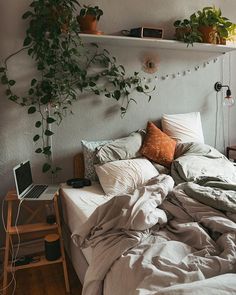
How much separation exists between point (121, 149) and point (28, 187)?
0.81 m

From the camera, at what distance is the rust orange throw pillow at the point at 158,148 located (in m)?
2.51

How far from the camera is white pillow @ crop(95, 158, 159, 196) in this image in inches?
88.1

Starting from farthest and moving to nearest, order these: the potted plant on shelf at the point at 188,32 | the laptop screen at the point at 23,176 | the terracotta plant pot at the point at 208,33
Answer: the terracotta plant pot at the point at 208,33 → the potted plant on shelf at the point at 188,32 → the laptop screen at the point at 23,176

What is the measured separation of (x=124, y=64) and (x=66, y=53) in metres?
0.63

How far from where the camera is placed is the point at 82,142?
2.49 metres

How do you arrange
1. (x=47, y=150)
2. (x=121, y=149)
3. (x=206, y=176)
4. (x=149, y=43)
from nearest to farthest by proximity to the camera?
(x=206, y=176) < (x=47, y=150) < (x=121, y=149) < (x=149, y=43)

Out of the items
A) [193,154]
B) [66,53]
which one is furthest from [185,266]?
[66,53]

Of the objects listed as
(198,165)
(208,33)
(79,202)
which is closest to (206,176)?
(198,165)

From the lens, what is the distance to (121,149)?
2.46m

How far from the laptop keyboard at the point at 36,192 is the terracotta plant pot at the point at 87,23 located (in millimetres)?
1272

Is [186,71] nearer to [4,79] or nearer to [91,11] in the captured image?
[91,11]

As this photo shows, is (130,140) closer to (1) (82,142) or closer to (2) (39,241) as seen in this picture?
(1) (82,142)

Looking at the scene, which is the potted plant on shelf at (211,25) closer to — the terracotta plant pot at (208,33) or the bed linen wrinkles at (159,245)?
the terracotta plant pot at (208,33)

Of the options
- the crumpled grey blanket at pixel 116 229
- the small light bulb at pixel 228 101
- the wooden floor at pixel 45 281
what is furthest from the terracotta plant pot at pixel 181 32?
the wooden floor at pixel 45 281
